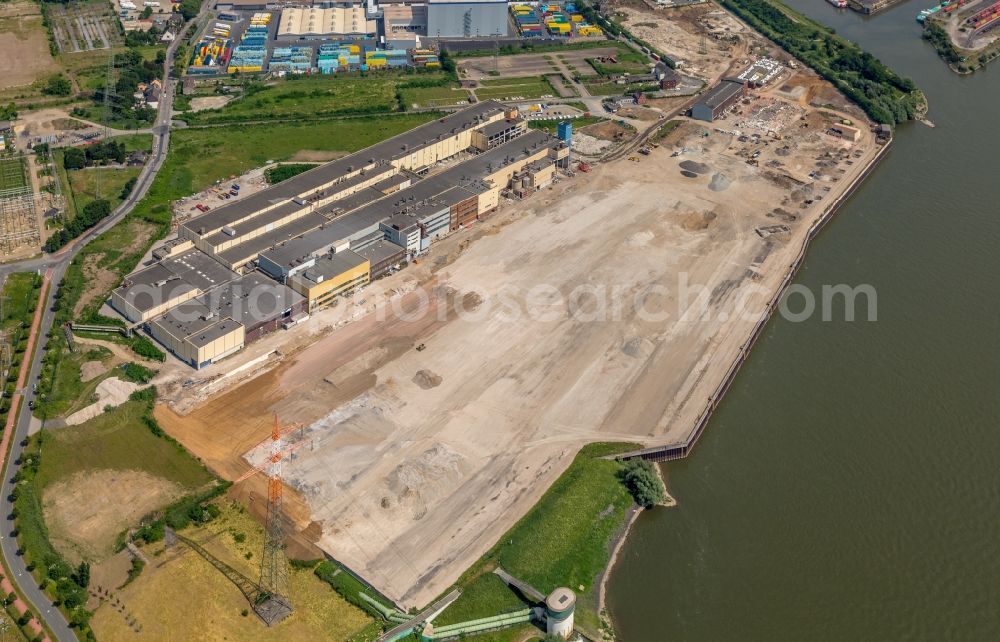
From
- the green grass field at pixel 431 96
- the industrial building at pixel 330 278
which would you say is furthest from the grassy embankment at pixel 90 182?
the green grass field at pixel 431 96

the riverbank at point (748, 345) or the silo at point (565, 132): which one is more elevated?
the silo at point (565, 132)

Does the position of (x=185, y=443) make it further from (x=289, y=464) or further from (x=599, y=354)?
(x=599, y=354)

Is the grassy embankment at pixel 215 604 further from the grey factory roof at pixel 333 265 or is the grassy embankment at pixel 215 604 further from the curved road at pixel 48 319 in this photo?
the grey factory roof at pixel 333 265

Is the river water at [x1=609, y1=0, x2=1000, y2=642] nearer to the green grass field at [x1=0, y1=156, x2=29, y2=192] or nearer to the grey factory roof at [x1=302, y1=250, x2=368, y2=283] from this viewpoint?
the grey factory roof at [x1=302, y1=250, x2=368, y2=283]

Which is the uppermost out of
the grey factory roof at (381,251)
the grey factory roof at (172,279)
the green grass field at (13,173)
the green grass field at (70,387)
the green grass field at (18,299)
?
the grey factory roof at (381,251)

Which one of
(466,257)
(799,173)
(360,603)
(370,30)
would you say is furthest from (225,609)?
(370,30)

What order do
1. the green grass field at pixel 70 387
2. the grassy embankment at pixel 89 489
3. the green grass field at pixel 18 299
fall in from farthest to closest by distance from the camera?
the green grass field at pixel 18 299
the green grass field at pixel 70 387
the grassy embankment at pixel 89 489

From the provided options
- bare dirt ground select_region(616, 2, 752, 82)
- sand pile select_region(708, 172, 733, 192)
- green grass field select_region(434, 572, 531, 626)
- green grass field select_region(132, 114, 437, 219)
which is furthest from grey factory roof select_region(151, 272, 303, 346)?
bare dirt ground select_region(616, 2, 752, 82)
